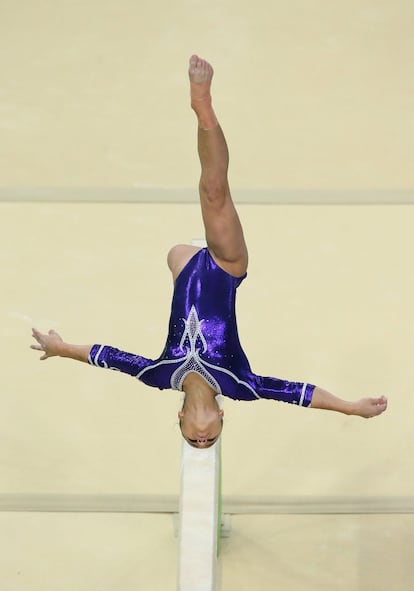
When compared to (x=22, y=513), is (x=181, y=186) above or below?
above

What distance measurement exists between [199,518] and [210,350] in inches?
24.9

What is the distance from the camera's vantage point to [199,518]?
14.7 feet

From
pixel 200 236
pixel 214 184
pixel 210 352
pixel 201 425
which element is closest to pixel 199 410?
pixel 201 425

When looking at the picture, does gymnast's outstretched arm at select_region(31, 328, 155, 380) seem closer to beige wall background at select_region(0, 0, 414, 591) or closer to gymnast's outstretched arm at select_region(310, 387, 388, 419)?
gymnast's outstretched arm at select_region(310, 387, 388, 419)

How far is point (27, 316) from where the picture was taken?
231 inches

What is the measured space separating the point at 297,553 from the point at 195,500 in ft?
2.33

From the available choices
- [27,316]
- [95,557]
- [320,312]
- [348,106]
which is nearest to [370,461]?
[320,312]

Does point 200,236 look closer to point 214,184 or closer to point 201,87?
point 214,184

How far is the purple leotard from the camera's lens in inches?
164

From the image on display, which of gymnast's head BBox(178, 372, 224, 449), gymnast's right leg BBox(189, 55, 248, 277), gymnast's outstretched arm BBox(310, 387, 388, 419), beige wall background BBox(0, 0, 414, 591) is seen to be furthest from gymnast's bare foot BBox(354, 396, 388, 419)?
beige wall background BBox(0, 0, 414, 591)

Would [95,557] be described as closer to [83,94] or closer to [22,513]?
[22,513]

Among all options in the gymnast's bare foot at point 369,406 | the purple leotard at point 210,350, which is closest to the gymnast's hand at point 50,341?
the purple leotard at point 210,350

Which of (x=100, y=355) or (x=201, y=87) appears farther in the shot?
(x=100, y=355)

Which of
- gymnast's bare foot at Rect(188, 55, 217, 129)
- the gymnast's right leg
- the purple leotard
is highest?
gymnast's bare foot at Rect(188, 55, 217, 129)
